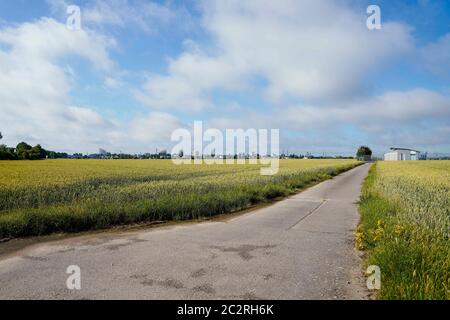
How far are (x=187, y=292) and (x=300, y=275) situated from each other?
1853mm

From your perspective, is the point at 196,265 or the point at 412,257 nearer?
the point at 412,257

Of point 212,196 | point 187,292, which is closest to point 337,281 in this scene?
point 187,292

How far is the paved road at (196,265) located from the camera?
4793mm

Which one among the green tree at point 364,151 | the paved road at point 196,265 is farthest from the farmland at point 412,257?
the green tree at point 364,151

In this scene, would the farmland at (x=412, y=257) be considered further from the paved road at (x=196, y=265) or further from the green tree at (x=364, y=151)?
the green tree at (x=364, y=151)

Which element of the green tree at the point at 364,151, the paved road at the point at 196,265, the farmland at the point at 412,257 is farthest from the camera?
the green tree at the point at 364,151

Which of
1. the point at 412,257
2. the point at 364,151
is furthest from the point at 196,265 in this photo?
the point at 364,151

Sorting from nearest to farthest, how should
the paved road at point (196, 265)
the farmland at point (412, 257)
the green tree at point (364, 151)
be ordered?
the farmland at point (412, 257)
the paved road at point (196, 265)
the green tree at point (364, 151)

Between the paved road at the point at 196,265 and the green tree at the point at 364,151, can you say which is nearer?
the paved road at the point at 196,265

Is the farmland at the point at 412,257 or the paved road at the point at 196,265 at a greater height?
the farmland at the point at 412,257

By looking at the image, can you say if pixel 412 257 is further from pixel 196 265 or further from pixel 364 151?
pixel 364 151

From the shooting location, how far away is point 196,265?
234 inches

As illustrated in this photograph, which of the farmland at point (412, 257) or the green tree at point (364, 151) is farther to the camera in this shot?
the green tree at point (364, 151)

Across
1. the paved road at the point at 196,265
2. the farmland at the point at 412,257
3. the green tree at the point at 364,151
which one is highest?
the green tree at the point at 364,151
